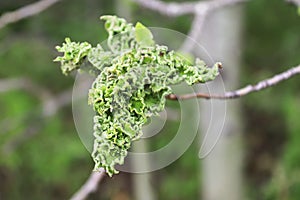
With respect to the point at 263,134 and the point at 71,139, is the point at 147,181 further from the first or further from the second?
the point at 263,134

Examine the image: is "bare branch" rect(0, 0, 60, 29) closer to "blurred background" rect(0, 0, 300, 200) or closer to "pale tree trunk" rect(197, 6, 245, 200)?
"pale tree trunk" rect(197, 6, 245, 200)

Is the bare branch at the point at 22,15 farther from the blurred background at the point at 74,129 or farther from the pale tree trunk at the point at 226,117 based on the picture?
the blurred background at the point at 74,129

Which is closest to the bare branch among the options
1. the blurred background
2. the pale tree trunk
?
the pale tree trunk

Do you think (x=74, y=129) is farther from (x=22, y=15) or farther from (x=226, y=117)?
(x=22, y=15)

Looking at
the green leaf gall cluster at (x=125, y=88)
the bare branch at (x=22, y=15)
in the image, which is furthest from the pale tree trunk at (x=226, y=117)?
the green leaf gall cluster at (x=125, y=88)

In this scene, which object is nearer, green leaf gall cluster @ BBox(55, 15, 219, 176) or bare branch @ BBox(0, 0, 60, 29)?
green leaf gall cluster @ BBox(55, 15, 219, 176)

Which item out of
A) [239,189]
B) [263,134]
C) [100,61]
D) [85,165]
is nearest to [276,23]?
[263,134]
